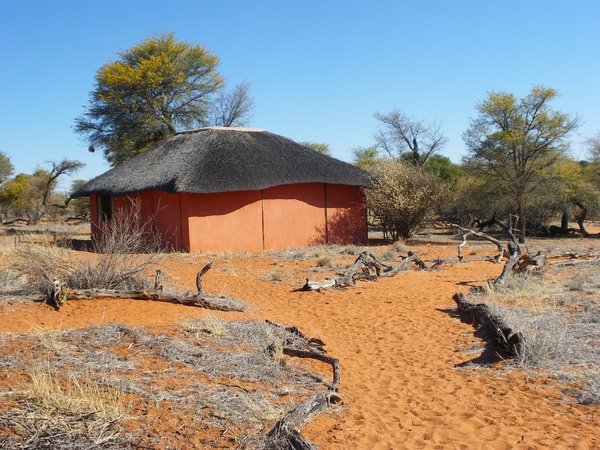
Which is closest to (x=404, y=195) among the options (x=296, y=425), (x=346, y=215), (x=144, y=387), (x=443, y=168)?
(x=346, y=215)

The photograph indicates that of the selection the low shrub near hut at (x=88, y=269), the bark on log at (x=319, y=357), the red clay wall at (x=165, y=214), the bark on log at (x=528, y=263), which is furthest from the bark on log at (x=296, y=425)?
the red clay wall at (x=165, y=214)

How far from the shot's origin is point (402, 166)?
1928 centimetres

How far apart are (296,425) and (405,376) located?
1981mm

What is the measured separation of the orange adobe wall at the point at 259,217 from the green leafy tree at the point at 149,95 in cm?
754

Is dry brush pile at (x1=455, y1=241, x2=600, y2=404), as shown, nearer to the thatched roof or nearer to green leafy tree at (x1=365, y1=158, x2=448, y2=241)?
green leafy tree at (x1=365, y1=158, x2=448, y2=241)

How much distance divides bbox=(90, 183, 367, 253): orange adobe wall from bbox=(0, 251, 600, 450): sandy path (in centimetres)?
598

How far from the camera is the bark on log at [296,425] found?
3445 millimetres

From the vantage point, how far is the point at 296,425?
12.4 feet

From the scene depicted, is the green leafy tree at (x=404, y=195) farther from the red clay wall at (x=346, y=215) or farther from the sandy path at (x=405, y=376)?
the sandy path at (x=405, y=376)

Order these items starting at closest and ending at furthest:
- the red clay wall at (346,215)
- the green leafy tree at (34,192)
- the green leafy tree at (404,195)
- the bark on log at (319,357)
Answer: the bark on log at (319,357)
the green leafy tree at (404,195)
the red clay wall at (346,215)
the green leafy tree at (34,192)

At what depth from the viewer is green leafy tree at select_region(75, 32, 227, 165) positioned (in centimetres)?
2495

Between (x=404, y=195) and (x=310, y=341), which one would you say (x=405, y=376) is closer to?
(x=310, y=341)

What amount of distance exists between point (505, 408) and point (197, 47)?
979 inches

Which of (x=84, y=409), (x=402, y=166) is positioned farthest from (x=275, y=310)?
(x=402, y=166)
